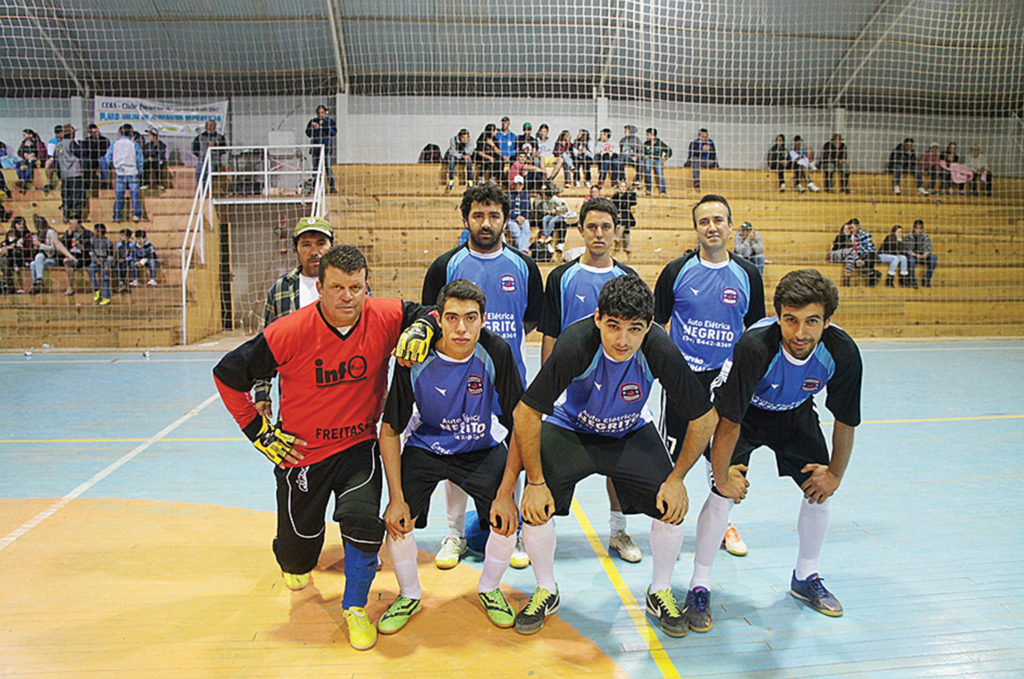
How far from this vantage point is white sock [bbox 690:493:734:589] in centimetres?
322

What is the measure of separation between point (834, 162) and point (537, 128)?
794 cm

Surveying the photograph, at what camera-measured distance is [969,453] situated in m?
5.68

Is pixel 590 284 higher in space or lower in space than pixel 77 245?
lower

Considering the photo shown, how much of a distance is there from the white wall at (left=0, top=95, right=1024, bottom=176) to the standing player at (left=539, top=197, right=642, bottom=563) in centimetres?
1324

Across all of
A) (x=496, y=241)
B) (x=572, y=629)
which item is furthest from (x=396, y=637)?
(x=496, y=241)

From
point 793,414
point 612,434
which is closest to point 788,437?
point 793,414

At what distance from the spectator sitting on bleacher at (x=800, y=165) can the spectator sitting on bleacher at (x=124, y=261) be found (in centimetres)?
1532

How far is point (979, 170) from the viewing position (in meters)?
17.1

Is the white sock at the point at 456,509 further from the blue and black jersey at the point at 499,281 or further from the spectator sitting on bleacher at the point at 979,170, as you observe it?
the spectator sitting on bleacher at the point at 979,170

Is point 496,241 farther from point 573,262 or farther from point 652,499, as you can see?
point 652,499

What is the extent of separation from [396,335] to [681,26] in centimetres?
1478

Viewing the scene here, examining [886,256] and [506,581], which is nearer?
[506,581]

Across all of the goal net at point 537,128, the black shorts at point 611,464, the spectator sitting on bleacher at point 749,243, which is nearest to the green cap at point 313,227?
the black shorts at point 611,464

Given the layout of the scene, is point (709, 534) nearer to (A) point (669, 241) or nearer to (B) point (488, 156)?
(A) point (669, 241)
